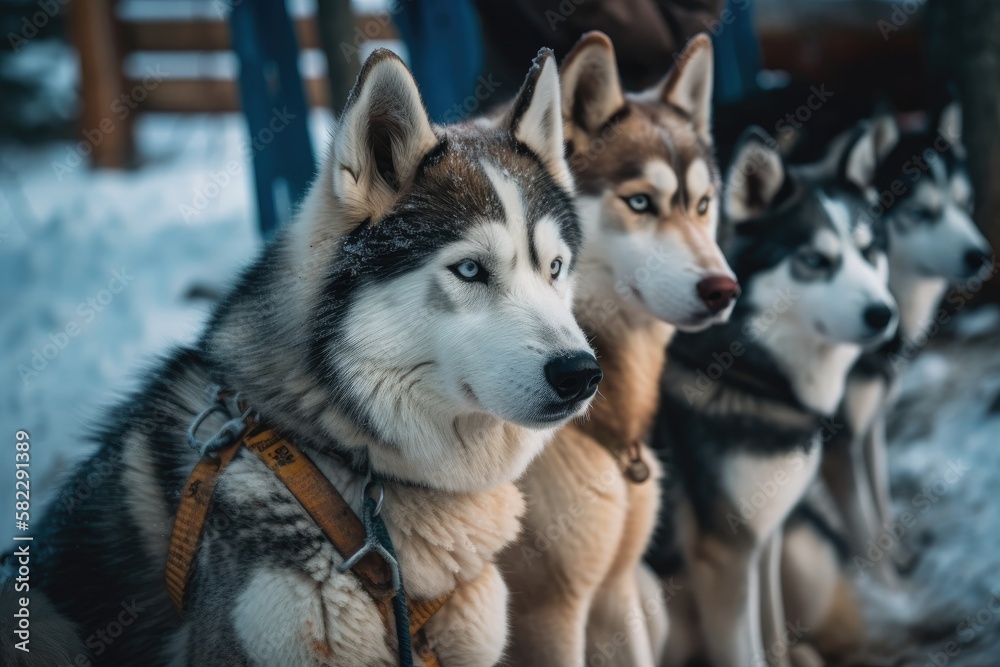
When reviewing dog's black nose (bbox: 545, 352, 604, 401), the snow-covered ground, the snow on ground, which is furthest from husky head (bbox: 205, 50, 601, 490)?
the snow-covered ground

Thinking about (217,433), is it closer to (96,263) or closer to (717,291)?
(717,291)

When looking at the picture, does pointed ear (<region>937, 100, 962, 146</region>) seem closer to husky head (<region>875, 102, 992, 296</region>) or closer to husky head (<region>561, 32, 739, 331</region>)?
husky head (<region>875, 102, 992, 296</region>)

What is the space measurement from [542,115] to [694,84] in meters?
1.01

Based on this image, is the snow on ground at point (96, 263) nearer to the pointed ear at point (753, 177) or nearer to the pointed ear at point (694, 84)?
the pointed ear at point (694, 84)

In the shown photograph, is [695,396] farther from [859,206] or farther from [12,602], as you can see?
[12,602]

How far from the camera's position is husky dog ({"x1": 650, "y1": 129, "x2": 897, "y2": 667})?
3277mm

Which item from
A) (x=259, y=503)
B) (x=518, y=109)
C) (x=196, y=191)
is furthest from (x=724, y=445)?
(x=196, y=191)

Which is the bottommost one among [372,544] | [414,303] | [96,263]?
[96,263]

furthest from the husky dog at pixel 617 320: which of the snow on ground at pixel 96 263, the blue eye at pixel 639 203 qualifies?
the snow on ground at pixel 96 263

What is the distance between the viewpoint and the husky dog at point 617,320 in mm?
2656

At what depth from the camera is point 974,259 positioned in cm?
422

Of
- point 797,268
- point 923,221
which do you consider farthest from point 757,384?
point 923,221

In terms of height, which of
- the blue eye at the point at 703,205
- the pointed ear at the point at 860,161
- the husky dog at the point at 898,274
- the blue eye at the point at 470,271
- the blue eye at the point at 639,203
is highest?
the blue eye at the point at 470,271

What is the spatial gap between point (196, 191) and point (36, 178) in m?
0.80
